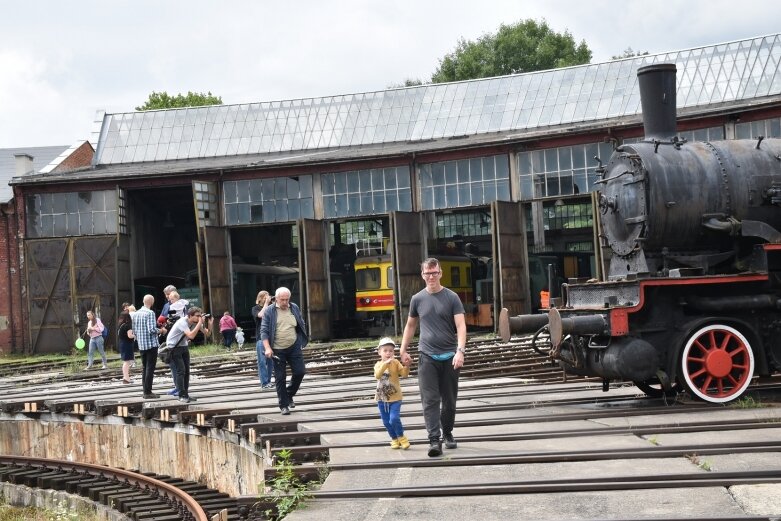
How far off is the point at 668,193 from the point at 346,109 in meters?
27.4

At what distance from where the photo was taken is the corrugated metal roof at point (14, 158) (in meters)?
40.0

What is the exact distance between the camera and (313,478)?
7.96m

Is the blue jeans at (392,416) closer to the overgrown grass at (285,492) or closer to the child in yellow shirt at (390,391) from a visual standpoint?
the child in yellow shirt at (390,391)

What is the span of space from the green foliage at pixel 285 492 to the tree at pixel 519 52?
58.3m

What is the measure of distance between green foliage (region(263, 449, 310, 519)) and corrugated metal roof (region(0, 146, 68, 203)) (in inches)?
1272

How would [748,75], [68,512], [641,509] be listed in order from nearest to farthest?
[641,509] < [68,512] < [748,75]

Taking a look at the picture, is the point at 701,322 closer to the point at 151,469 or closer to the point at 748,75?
the point at 151,469

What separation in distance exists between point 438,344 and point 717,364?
3887 millimetres

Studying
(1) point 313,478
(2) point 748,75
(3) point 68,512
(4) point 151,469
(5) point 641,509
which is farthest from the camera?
(2) point 748,75

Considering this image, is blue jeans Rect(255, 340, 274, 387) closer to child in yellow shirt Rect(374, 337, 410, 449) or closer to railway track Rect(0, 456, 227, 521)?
railway track Rect(0, 456, 227, 521)

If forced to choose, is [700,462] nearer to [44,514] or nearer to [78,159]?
[44,514]

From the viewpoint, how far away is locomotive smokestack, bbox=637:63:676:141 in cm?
1239

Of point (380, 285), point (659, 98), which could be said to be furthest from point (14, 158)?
point (659, 98)

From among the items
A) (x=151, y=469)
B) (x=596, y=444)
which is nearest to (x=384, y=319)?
(x=151, y=469)
